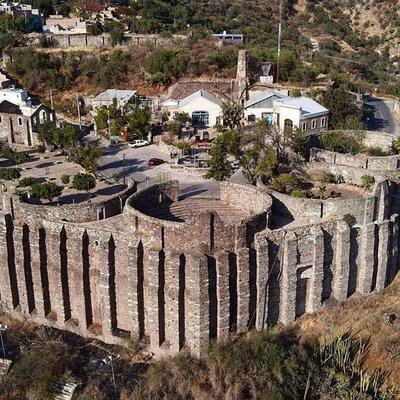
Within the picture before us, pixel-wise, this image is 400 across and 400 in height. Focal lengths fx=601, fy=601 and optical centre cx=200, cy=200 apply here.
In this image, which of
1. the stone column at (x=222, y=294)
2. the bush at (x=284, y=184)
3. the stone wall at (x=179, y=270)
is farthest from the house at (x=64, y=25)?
the stone column at (x=222, y=294)

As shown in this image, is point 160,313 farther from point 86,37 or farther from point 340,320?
point 86,37

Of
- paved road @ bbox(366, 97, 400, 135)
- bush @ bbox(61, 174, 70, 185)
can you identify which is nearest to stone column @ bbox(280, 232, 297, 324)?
bush @ bbox(61, 174, 70, 185)

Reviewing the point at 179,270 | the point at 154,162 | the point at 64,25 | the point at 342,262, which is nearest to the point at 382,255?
the point at 342,262

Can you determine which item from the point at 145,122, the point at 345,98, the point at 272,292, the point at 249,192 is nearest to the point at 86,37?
the point at 145,122

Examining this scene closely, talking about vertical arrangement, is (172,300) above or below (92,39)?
below

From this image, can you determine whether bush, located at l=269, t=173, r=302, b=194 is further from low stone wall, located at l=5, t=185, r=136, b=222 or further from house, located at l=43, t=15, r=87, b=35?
house, located at l=43, t=15, r=87, b=35

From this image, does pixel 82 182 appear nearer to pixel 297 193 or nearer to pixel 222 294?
pixel 297 193

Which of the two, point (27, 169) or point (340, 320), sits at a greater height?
point (27, 169)
